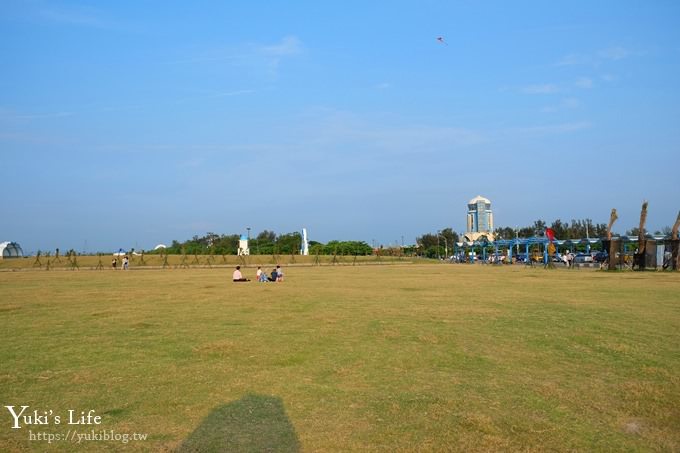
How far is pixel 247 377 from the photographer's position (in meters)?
8.98

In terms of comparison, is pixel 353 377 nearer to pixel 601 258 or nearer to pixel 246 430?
pixel 246 430

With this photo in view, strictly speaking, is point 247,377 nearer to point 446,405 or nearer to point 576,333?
point 446,405

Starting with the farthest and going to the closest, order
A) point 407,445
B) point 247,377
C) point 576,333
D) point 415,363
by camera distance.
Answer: point 576,333 → point 415,363 → point 247,377 → point 407,445

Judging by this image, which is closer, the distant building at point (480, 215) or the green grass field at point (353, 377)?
the green grass field at point (353, 377)

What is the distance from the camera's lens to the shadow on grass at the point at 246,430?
6156mm

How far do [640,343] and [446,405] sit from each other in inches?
240

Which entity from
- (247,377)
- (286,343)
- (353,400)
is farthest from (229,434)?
(286,343)

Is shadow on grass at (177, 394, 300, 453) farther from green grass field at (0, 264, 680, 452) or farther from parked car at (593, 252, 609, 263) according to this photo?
parked car at (593, 252, 609, 263)

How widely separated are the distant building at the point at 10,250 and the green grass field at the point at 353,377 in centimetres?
8143

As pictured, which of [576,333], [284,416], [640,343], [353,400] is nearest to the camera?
[284,416]

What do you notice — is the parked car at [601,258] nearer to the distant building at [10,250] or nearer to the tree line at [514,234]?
the tree line at [514,234]

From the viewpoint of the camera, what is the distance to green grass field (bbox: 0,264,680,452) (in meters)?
6.52

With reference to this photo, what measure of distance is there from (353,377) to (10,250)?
95732mm

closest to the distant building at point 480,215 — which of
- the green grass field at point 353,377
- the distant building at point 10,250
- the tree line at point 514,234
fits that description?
the tree line at point 514,234
